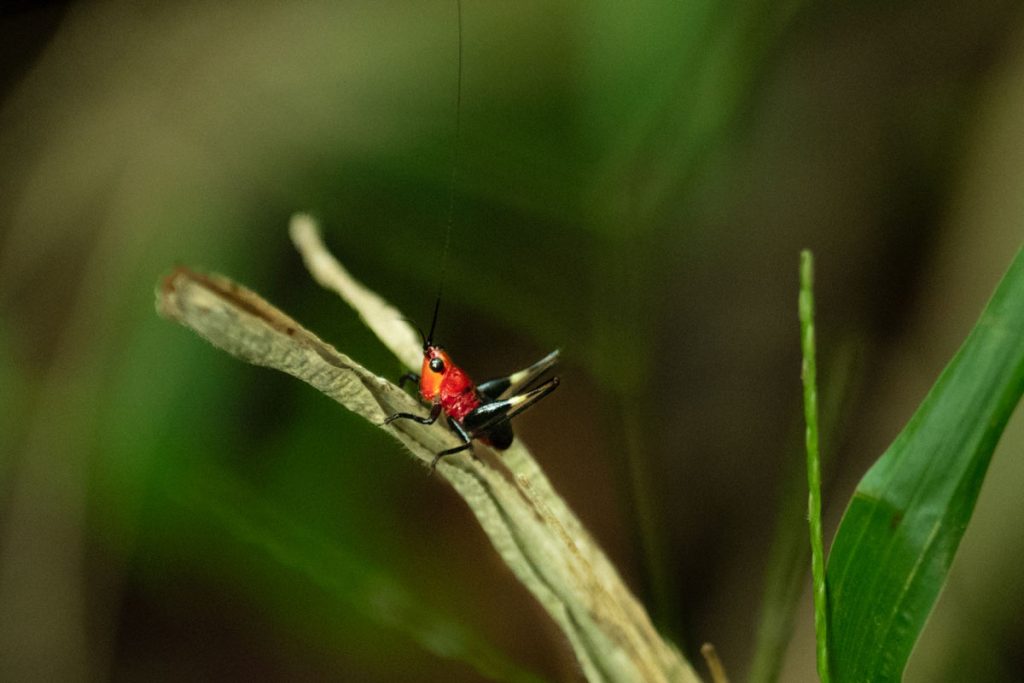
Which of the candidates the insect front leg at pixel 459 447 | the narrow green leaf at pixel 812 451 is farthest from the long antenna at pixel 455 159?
the narrow green leaf at pixel 812 451

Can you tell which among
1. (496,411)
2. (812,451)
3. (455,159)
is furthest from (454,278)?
(812,451)

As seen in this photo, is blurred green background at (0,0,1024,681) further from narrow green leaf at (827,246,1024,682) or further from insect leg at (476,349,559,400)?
narrow green leaf at (827,246,1024,682)

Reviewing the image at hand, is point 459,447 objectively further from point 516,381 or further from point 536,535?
point 516,381

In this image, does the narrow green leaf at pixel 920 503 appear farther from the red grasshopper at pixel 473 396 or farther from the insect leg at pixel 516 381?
the insect leg at pixel 516 381

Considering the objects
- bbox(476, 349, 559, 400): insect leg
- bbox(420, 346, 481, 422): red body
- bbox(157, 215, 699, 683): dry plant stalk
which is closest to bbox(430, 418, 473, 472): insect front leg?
bbox(157, 215, 699, 683): dry plant stalk

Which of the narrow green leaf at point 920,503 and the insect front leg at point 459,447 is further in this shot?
the insect front leg at point 459,447
